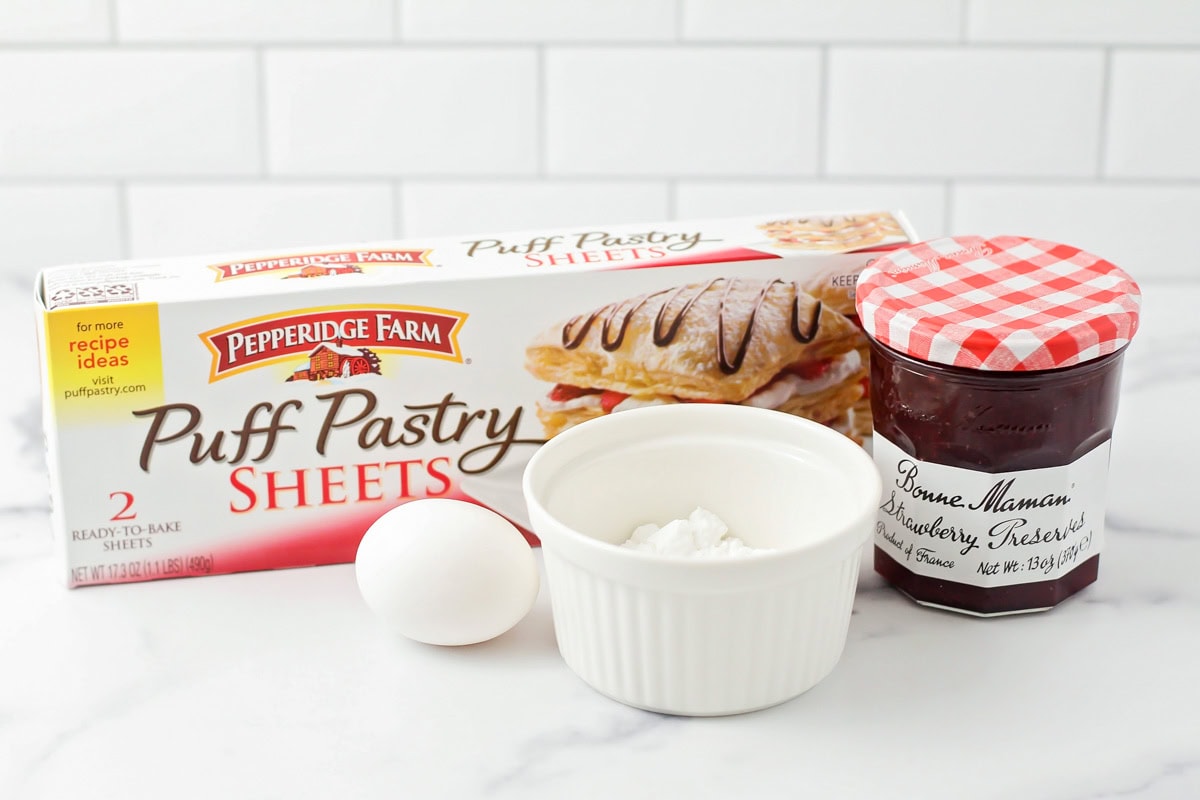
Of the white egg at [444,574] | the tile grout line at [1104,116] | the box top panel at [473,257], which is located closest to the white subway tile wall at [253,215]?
the box top panel at [473,257]

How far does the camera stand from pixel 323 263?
99 centimetres

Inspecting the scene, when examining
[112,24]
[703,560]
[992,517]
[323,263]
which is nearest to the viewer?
[703,560]

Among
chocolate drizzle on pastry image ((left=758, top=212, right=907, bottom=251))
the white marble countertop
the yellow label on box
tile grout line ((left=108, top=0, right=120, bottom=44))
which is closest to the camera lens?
the white marble countertop

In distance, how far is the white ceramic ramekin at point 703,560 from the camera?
0.79 m

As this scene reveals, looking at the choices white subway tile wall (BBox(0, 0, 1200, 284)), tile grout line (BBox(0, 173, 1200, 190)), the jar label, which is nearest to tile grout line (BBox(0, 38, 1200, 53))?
white subway tile wall (BBox(0, 0, 1200, 284))

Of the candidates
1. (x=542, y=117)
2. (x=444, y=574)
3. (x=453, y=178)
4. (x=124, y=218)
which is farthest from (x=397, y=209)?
(x=444, y=574)

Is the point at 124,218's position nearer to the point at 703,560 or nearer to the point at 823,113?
the point at 823,113

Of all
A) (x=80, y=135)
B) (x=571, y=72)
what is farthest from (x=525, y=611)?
(x=80, y=135)

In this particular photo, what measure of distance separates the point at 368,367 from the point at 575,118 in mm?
520

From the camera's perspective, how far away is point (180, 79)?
137cm

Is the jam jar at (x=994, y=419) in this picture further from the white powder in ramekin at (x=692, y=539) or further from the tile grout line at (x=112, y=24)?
the tile grout line at (x=112, y=24)

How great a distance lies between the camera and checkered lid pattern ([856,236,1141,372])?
828 mm

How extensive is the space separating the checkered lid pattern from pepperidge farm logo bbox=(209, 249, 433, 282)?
1.06 feet

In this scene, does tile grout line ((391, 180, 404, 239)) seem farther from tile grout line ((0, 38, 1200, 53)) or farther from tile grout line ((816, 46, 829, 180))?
tile grout line ((816, 46, 829, 180))
